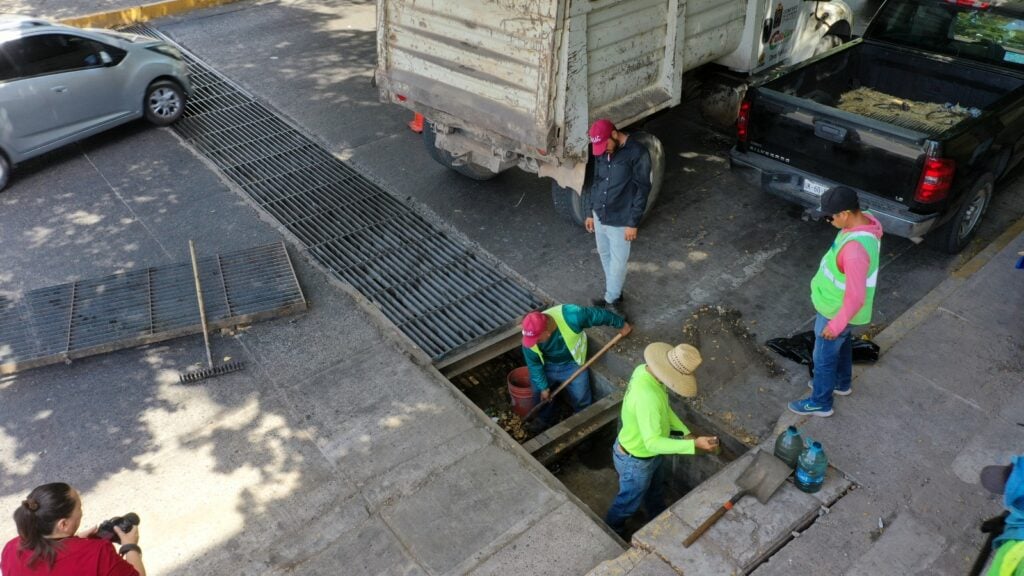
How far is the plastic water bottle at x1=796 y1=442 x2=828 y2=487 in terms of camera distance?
4465 millimetres

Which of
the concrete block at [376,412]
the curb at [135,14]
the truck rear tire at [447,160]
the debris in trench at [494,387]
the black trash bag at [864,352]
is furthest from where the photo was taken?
the curb at [135,14]

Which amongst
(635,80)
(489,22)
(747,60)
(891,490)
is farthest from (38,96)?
(891,490)

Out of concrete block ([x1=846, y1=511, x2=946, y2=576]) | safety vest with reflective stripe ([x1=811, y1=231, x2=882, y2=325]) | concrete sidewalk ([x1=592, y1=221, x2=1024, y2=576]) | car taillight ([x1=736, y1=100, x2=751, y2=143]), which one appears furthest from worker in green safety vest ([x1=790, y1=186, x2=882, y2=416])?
car taillight ([x1=736, y1=100, x2=751, y2=143])

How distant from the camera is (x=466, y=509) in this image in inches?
187

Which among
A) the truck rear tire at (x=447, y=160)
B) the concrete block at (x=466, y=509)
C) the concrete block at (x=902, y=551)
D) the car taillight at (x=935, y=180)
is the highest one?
the car taillight at (x=935, y=180)

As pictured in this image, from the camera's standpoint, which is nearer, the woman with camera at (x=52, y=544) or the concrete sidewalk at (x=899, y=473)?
the woman with camera at (x=52, y=544)

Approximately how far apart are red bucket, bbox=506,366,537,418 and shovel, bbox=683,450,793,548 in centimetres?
181

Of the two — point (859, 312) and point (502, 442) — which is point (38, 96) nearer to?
point (502, 442)

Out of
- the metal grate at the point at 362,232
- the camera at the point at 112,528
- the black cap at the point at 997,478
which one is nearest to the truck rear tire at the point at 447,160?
the metal grate at the point at 362,232

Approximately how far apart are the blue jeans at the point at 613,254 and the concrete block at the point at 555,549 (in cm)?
218

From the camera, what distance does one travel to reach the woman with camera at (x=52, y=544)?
328cm

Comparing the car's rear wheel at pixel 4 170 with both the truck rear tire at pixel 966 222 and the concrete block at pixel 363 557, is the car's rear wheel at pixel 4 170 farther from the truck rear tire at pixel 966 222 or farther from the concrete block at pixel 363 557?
the truck rear tire at pixel 966 222

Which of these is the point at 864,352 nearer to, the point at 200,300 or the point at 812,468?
the point at 812,468

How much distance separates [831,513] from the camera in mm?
4461
